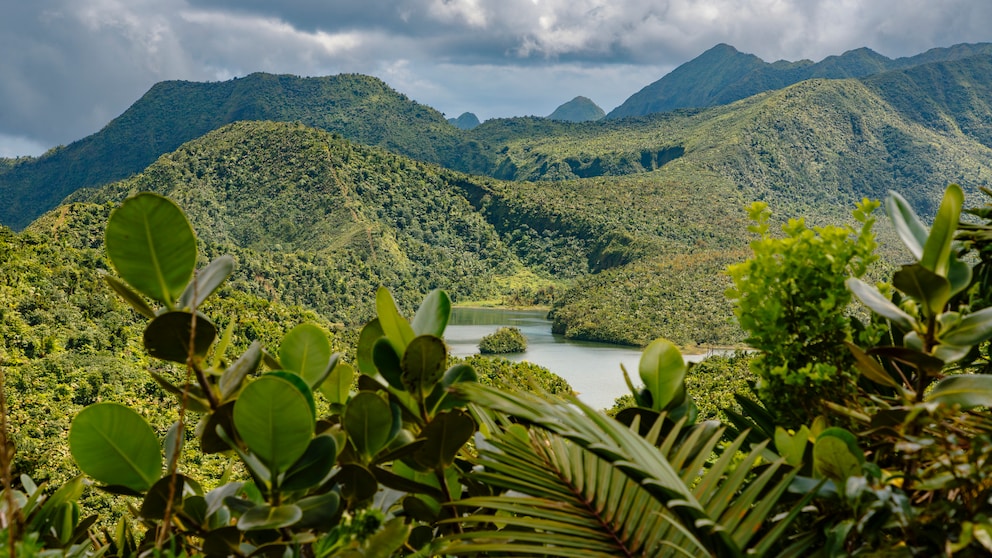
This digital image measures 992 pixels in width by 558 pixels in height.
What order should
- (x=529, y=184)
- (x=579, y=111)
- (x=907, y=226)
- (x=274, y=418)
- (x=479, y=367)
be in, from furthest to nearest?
(x=579, y=111) → (x=529, y=184) → (x=479, y=367) → (x=907, y=226) → (x=274, y=418)

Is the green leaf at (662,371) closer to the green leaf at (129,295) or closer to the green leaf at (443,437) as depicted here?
the green leaf at (443,437)

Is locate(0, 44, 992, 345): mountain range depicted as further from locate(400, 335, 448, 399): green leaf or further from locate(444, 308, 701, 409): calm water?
locate(400, 335, 448, 399): green leaf

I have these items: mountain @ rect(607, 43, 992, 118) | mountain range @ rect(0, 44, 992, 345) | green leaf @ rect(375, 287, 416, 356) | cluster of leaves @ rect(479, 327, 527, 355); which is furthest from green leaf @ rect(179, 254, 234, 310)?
mountain @ rect(607, 43, 992, 118)

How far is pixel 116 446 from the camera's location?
0.48m

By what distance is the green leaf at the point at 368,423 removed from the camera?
0.49 metres

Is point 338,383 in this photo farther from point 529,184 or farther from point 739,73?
point 739,73

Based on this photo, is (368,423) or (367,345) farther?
(367,345)

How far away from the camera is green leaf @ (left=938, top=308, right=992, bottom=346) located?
0.45 metres

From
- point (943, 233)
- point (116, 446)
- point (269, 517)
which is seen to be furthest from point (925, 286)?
point (116, 446)

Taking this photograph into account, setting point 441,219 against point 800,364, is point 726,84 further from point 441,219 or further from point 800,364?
point 800,364

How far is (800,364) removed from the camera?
0.57 meters

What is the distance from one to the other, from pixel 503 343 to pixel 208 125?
93.1 metres

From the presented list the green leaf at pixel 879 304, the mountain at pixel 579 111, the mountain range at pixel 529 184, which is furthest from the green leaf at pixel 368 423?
the mountain at pixel 579 111

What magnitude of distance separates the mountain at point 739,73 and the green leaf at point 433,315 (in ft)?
447
